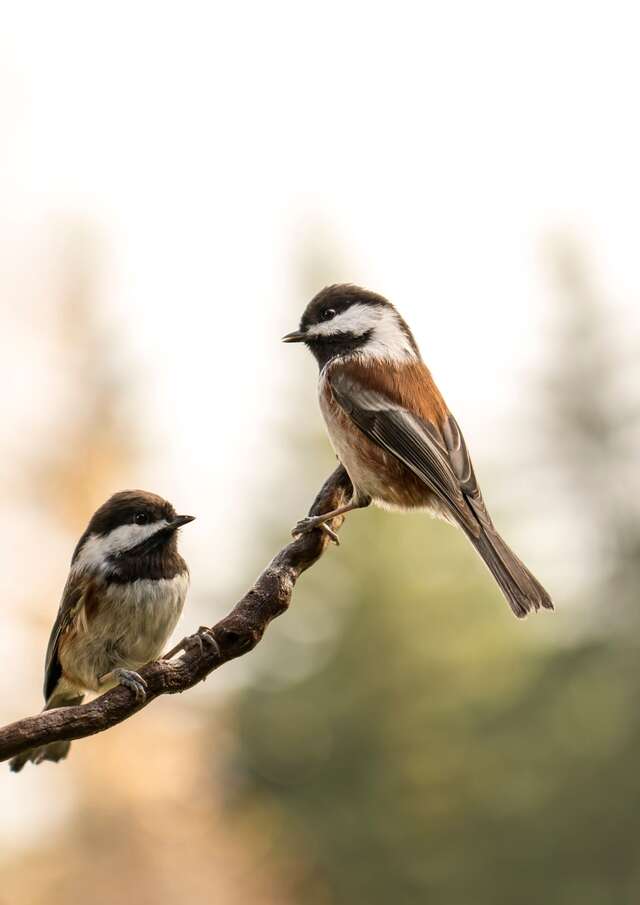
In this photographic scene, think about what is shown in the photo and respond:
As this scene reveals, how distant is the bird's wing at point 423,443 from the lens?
3.07 meters

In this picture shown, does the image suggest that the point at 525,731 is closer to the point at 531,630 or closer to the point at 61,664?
the point at 531,630

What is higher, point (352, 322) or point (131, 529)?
point (352, 322)

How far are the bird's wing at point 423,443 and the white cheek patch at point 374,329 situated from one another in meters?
0.14

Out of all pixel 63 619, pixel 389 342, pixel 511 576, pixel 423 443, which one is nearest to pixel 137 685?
pixel 511 576

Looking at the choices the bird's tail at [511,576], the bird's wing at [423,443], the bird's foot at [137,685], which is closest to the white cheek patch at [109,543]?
the bird's wing at [423,443]

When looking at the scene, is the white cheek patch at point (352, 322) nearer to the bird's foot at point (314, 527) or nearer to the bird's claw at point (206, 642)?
the bird's foot at point (314, 527)

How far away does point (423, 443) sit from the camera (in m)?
3.16

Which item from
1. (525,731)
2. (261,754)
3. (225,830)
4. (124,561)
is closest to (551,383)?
(525,731)

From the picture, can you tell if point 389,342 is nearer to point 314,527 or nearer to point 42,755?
point 314,527

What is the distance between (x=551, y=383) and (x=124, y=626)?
8.88 metres

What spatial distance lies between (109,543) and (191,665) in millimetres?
1336

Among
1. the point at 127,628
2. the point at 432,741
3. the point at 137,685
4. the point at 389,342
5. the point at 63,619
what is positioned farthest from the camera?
the point at 432,741

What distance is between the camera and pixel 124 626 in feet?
9.67

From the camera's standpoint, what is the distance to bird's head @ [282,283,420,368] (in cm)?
335
